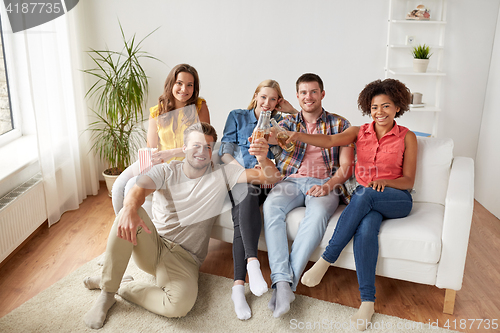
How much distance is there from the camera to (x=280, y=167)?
240 cm

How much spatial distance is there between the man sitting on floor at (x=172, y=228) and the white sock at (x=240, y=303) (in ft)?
0.62

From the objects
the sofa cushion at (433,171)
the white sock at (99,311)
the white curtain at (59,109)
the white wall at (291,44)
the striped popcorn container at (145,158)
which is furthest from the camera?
the white wall at (291,44)

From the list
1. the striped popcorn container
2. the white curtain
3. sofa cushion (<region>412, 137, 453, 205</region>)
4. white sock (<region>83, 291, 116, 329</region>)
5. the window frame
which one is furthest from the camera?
the window frame

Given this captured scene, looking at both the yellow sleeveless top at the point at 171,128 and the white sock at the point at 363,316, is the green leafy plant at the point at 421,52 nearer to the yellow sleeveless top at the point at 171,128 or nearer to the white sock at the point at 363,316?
the yellow sleeveless top at the point at 171,128

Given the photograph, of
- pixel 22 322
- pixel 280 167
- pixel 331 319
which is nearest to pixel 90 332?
pixel 22 322

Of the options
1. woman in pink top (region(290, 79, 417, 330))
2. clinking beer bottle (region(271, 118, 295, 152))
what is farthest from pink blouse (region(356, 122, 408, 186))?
clinking beer bottle (region(271, 118, 295, 152))

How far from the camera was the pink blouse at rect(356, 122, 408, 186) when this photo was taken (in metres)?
2.16

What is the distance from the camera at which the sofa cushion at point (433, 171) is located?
7.47 feet

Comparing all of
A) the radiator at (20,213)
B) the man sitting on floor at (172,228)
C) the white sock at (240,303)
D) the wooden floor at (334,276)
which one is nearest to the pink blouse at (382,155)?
the man sitting on floor at (172,228)

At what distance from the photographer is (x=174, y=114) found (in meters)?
2.56

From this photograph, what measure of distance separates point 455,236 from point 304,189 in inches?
30.6

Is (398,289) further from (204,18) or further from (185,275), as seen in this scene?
(204,18)

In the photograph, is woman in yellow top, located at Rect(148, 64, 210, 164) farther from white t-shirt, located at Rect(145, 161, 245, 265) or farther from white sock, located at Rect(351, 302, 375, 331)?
white sock, located at Rect(351, 302, 375, 331)

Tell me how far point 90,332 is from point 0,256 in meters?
0.84
